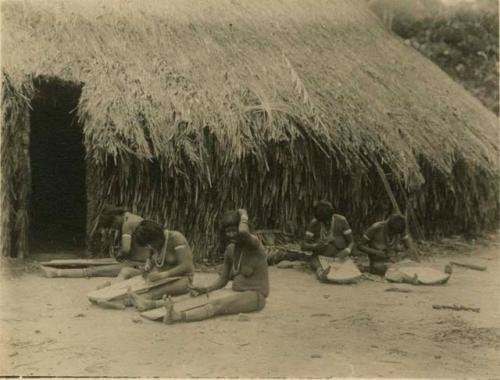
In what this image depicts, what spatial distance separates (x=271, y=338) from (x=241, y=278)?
0.77 meters

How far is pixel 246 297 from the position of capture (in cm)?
563

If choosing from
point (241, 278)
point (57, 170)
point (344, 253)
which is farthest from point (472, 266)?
point (57, 170)

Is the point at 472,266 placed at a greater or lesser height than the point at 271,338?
greater

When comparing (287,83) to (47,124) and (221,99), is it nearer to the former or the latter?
(221,99)

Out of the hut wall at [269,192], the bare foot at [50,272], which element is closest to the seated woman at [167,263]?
the bare foot at [50,272]

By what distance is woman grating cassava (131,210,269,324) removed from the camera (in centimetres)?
545

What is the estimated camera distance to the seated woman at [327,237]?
7633mm

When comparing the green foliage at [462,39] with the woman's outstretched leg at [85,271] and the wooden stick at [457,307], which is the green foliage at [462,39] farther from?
the woman's outstretched leg at [85,271]

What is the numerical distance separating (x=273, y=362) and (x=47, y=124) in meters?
7.40

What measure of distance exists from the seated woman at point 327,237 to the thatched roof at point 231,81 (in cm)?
111

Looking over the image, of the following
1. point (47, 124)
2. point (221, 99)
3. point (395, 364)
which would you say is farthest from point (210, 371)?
point (47, 124)

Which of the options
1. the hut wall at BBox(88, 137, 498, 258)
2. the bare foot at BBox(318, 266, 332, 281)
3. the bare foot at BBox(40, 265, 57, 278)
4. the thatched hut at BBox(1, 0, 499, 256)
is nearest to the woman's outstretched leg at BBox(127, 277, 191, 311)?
the bare foot at BBox(40, 265, 57, 278)

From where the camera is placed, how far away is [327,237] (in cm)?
770

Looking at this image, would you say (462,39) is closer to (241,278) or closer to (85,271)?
(85,271)
